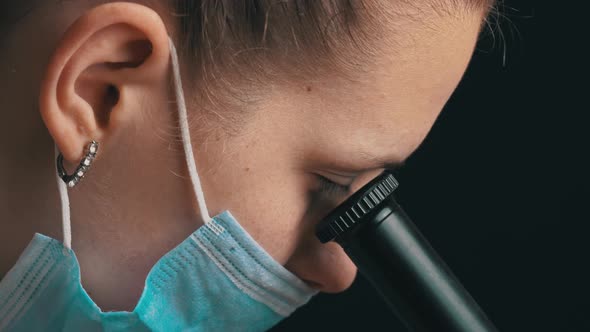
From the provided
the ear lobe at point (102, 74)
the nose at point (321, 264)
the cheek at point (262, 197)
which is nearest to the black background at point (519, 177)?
the nose at point (321, 264)

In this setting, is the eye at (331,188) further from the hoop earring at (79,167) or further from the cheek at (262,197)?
the hoop earring at (79,167)

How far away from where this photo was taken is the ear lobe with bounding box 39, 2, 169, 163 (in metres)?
0.87

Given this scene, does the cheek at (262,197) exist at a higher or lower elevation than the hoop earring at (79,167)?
lower

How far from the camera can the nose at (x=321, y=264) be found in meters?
1.06

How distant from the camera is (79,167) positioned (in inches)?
36.1

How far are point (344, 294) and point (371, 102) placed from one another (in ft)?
2.58

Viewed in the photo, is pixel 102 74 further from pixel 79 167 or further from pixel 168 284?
pixel 168 284

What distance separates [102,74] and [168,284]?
24 centimetres

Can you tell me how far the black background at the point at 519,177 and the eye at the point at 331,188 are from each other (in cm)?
59

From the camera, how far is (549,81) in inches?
59.6

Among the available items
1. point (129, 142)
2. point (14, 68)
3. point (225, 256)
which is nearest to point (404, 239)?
point (225, 256)

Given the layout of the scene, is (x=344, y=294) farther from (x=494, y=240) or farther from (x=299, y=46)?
(x=299, y=46)

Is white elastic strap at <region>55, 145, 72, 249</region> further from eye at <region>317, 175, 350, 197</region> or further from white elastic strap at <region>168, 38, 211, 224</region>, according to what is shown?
eye at <region>317, 175, 350, 197</region>

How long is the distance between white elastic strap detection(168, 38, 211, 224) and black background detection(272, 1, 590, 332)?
719 mm
